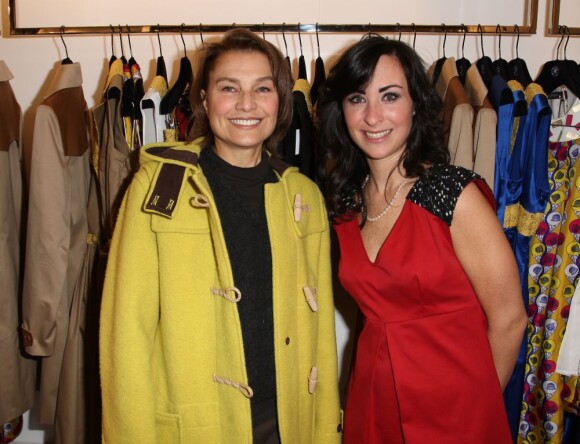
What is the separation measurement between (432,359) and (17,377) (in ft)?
4.57

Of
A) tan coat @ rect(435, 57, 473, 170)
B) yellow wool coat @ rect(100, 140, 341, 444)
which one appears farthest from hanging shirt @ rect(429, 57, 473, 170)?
yellow wool coat @ rect(100, 140, 341, 444)

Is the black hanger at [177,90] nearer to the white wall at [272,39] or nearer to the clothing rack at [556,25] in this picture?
the white wall at [272,39]

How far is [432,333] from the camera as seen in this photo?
4.38 feet

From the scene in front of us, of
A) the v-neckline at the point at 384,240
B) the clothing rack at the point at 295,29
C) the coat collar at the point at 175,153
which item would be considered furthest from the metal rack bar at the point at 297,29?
the v-neckline at the point at 384,240

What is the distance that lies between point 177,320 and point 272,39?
1318 mm

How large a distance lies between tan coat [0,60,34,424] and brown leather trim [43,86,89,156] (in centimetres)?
23

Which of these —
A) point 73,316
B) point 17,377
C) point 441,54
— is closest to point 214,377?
point 73,316

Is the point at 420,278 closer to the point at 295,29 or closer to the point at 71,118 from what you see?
the point at 295,29

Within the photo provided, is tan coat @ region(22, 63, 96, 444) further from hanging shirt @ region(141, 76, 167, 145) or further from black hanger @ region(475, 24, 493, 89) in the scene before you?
black hanger @ region(475, 24, 493, 89)

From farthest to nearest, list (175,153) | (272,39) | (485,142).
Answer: (272,39) < (485,142) < (175,153)

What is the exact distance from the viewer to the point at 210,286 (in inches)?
48.8

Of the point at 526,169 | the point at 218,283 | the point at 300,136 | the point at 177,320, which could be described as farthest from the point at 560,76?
the point at 177,320

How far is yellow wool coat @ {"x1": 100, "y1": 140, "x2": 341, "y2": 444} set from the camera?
1172 mm

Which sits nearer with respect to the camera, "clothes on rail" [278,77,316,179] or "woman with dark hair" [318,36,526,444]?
"woman with dark hair" [318,36,526,444]
